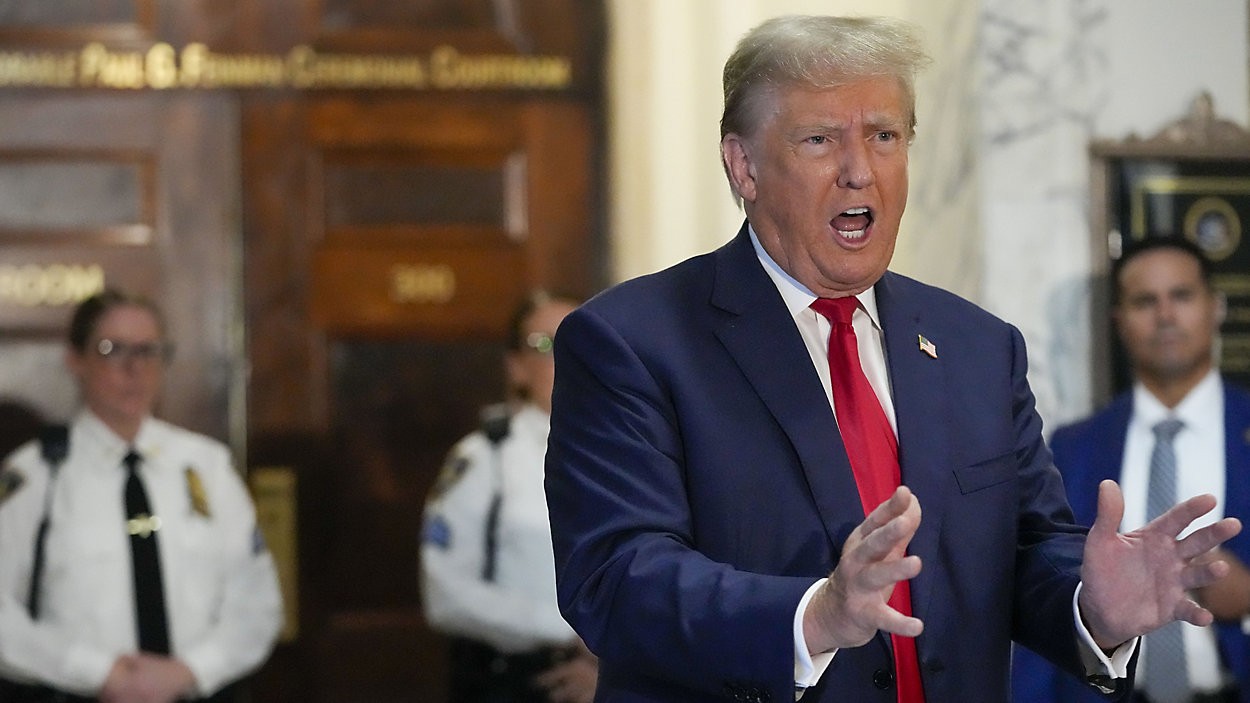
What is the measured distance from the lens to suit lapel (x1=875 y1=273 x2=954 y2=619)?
2324 mm

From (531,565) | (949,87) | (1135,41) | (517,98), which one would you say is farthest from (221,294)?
(1135,41)

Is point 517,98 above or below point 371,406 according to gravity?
above

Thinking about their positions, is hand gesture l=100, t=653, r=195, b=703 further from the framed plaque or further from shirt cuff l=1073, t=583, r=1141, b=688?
shirt cuff l=1073, t=583, r=1141, b=688

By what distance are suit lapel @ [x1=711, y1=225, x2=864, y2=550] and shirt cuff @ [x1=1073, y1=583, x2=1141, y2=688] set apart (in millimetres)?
341

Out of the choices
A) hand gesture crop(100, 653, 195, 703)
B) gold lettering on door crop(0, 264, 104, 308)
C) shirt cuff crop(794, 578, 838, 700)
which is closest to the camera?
shirt cuff crop(794, 578, 838, 700)

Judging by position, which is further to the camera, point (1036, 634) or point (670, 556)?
point (1036, 634)

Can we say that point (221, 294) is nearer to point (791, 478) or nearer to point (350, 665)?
point (350, 665)

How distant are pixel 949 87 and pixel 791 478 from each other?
284 cm

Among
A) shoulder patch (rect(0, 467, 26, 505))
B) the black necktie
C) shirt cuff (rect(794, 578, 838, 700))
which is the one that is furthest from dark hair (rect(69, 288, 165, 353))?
shirt cuff (rect(794, 578, 838, 700))

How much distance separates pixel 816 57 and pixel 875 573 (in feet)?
2.57

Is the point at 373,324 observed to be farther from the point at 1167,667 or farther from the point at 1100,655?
the point at 1100,655

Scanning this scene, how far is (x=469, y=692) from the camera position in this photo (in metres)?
5.03

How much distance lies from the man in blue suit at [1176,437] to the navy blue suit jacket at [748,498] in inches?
77.1

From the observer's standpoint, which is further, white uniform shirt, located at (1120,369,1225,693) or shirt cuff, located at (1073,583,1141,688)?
white uniform shirt, located at (1120,369,1225,693)
